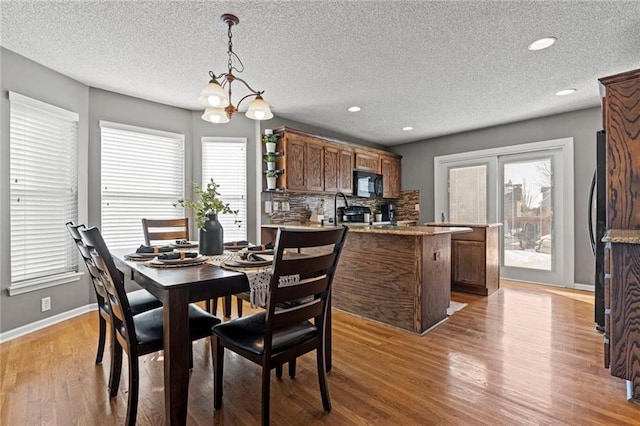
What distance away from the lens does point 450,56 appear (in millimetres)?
2730

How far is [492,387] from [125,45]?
357cm

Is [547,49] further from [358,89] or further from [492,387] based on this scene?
[492,387]

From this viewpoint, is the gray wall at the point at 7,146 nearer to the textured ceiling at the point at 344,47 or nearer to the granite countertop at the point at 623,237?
the textured ceiling at the point at 344,47

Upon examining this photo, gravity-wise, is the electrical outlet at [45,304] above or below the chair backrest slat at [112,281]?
below

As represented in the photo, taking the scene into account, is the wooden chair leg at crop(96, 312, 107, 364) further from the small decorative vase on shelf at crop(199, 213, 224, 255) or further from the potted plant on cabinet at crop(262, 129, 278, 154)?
the potted plant on cabinet at crop(262, 129, 278, 154)

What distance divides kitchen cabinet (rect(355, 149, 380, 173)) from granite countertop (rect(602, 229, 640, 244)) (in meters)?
3.89

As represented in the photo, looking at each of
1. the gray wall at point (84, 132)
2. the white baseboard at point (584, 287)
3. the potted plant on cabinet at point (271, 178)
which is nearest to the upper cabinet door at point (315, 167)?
the potted plant on cabinet at point (271, 178)

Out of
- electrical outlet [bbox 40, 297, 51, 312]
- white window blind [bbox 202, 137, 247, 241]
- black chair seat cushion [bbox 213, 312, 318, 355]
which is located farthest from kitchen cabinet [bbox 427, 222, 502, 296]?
electrical outlet [bbox 40, 297, 51, 312]

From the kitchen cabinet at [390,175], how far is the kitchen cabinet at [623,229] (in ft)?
13.0

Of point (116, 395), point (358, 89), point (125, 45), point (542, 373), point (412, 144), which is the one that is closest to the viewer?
point (116, 395)

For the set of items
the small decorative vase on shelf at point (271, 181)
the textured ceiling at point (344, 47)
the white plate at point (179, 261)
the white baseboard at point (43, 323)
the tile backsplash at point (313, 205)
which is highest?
the textured ceiling at point (344, 47)

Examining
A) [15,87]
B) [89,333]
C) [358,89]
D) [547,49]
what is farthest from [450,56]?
[89,333]

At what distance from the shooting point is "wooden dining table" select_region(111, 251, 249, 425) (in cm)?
134

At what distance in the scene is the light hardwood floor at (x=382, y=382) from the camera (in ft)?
5.41
